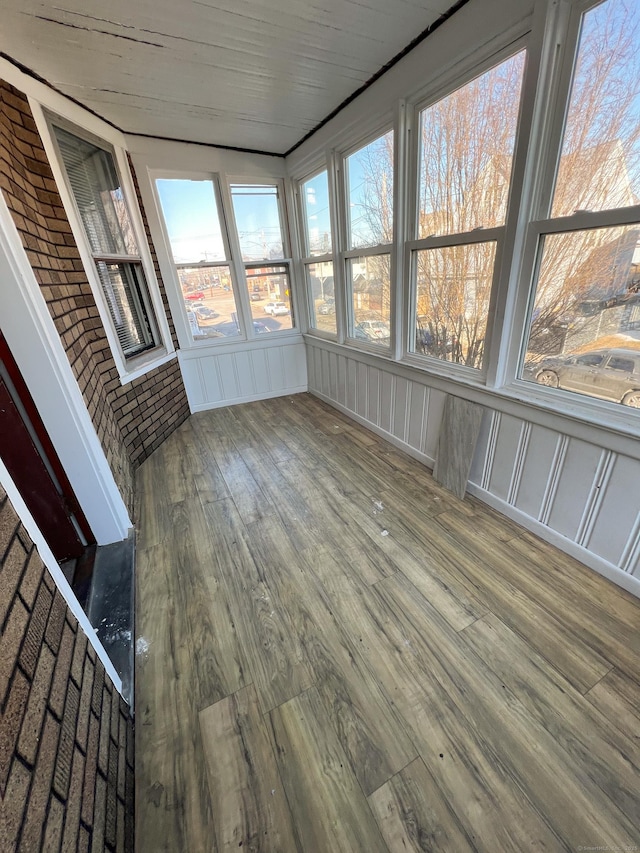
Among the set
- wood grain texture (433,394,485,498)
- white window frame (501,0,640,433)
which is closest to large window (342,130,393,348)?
wood grain texture (433,394,485,498)

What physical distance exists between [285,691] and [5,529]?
1073 millimetres

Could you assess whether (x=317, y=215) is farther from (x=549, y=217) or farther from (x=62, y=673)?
(x=62, y=673)

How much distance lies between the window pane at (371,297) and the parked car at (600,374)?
1274 mm

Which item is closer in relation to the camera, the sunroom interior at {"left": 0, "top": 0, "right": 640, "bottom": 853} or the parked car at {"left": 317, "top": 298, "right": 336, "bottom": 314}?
the sunroom interior at {"left": 0, "top": 0, "right": 640, "bottom": 853}

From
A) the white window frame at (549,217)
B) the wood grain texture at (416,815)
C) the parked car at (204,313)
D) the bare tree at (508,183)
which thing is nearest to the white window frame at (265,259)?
the parked car at (204,313)

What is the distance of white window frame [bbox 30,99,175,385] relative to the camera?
2088 mm

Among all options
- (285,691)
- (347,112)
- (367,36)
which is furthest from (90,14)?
(285,691)

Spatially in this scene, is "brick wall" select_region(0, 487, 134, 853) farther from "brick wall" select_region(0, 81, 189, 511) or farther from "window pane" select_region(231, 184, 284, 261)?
"window pane" select_region(231, 184, 284, 261)

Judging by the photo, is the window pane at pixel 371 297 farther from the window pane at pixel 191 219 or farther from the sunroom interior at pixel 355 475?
the window pane at pixel 191 219

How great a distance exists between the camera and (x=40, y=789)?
638mm

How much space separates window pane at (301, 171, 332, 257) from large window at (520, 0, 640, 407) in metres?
2.00

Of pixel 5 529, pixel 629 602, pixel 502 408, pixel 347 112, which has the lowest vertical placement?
pixel 629 602

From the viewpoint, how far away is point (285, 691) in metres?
1.24

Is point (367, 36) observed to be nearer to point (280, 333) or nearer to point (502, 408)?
point (502, 408)
